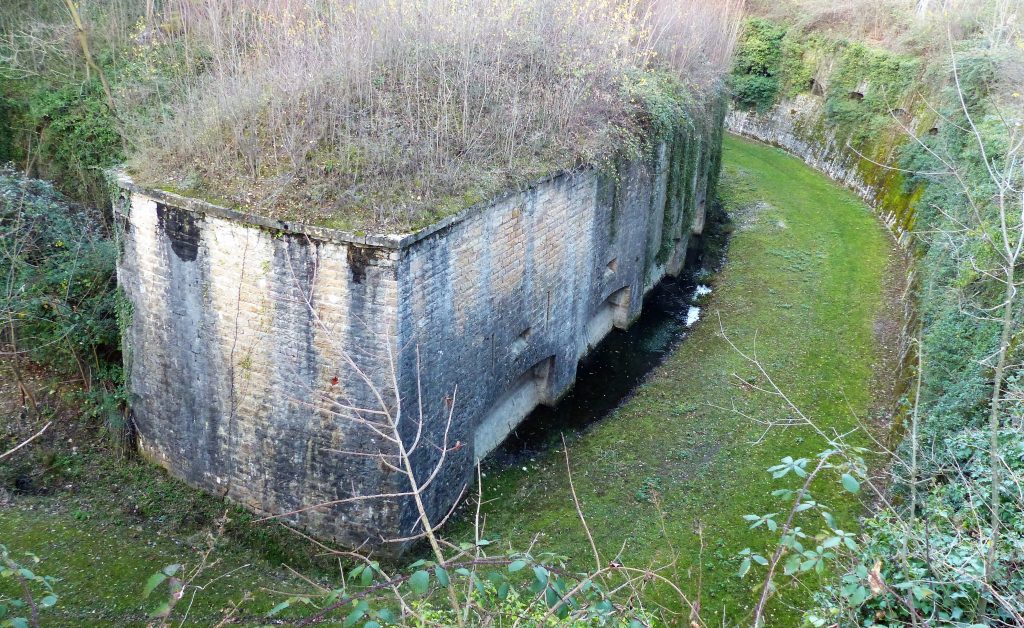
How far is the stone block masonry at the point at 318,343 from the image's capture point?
298 inches

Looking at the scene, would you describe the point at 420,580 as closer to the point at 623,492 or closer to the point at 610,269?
the point at 623,492

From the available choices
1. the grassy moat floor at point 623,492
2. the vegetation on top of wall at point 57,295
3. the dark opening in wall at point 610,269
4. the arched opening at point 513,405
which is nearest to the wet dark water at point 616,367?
the arched opening at point 513,405

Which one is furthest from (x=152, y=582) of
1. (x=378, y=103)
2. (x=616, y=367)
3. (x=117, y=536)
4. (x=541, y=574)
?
(x=616, y=367)

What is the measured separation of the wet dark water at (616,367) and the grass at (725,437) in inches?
12.2

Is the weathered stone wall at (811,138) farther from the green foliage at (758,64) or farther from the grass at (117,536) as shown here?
the grass at (117,536)

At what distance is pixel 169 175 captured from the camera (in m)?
8.11

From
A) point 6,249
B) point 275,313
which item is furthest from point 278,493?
point 6,249

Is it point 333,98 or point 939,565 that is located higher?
point 333,98

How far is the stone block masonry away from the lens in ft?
Result: 24.8

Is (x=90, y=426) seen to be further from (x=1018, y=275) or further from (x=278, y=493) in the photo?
(x=1018, y=275)

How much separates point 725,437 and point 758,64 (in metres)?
18.9

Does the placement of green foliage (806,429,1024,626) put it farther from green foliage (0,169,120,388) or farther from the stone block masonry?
green foliage (0,169,120,388)

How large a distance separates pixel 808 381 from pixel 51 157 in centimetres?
1271

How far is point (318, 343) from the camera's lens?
25.5 ft
